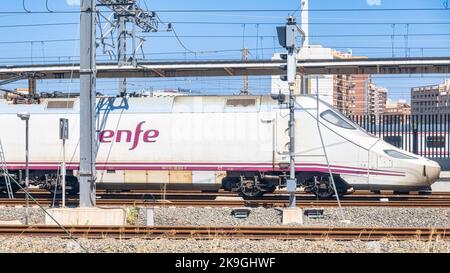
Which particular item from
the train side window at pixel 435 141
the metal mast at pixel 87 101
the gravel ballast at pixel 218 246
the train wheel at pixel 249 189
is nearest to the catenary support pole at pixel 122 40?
the train wheel at pixel 249 189

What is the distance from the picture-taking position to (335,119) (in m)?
19.6

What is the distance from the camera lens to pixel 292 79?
16547mm

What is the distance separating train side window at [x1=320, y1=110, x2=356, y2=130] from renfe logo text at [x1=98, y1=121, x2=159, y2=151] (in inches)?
203

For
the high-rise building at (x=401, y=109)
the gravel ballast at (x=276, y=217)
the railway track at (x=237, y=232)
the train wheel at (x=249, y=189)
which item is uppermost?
the high-rise building at (x=401, y=109)

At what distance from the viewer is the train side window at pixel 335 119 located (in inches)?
770

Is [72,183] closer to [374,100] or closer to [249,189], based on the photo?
[249,189]

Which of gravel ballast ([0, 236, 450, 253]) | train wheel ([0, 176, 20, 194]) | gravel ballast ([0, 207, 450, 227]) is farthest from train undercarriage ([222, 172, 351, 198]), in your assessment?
Result: train wheel ([0, 176, 20, 194])

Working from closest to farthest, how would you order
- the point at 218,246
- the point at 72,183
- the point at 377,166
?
the point at 218,246 → the point at 377,166 → the point at 72,183

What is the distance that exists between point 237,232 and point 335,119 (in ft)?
23.8

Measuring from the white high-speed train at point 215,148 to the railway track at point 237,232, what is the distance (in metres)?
5.62

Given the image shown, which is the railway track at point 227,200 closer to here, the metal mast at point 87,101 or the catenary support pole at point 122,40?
the metal mast at point 87,101

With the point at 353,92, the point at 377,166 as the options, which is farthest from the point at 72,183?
the point at 353,92

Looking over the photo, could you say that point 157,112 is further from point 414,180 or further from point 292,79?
point 414,180
